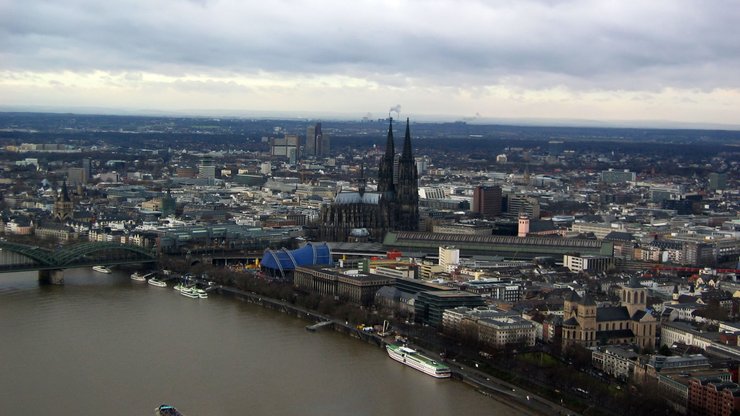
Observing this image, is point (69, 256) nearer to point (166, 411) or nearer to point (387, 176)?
point (387, 176)

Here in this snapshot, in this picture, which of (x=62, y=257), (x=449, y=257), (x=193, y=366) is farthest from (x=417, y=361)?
(x=62, y=257)

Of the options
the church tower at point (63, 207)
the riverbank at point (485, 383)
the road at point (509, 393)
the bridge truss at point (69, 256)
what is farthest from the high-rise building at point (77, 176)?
the road at point (509, 393)

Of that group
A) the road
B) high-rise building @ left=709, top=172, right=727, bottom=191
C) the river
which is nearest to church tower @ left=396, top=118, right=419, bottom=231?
the river

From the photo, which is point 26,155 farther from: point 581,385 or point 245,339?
point 581,385

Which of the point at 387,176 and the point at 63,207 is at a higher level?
the point at 387,176

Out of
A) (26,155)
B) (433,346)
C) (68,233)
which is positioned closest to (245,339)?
(433,346)

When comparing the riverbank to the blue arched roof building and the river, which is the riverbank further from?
the blue arched roof building

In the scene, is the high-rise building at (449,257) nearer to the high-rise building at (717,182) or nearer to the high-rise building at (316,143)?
the high-rise building at (717,182)
